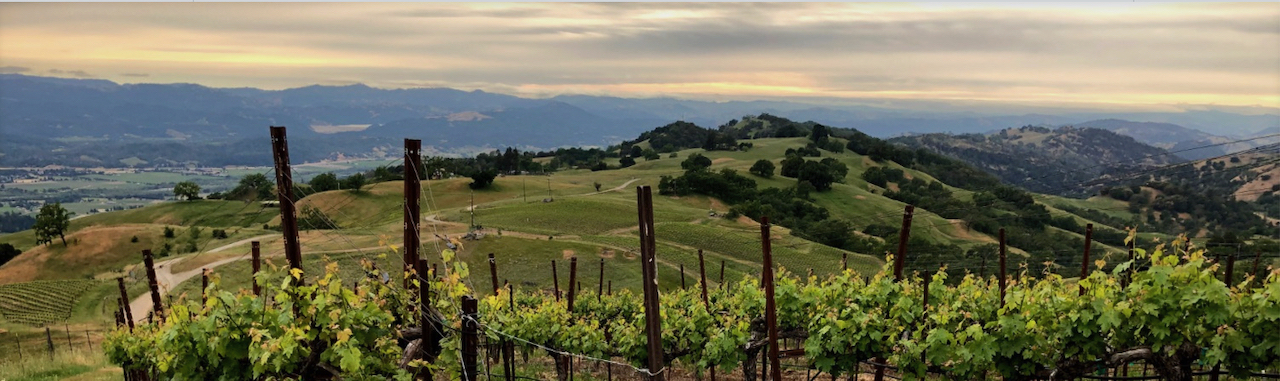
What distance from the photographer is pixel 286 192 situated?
26.3ft

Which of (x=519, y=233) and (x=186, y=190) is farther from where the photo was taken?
(x=186, y=190)

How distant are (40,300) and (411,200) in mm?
53083

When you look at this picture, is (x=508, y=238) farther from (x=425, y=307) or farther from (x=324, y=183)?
(x=324, y=183)

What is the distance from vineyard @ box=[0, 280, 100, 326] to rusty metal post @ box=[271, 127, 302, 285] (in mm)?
43400

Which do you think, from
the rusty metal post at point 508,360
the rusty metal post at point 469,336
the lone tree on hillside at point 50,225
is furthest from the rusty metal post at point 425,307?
the lone tree on hillside at point 50,225

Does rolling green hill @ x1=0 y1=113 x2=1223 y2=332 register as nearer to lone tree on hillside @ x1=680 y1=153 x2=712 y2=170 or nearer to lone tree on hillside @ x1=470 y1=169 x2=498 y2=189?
lone tree on hillside @ x1=470 y1=169 x2=498 y2=189

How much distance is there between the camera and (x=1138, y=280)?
7977mm

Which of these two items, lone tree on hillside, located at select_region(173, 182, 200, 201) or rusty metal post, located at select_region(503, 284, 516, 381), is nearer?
rusty metal post, located at select_region(503, 284, 516, 381)

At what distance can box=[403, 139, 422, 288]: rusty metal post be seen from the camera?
7.65m

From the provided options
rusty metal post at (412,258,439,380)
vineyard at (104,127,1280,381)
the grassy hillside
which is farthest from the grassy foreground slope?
vineyard at (104,127,1280,381)

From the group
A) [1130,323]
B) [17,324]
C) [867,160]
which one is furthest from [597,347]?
[867,160]

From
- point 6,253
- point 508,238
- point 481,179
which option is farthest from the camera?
point 481,179

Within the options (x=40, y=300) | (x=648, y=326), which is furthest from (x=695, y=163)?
(x=648, y=326)

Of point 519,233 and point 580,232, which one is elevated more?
point 519,233
